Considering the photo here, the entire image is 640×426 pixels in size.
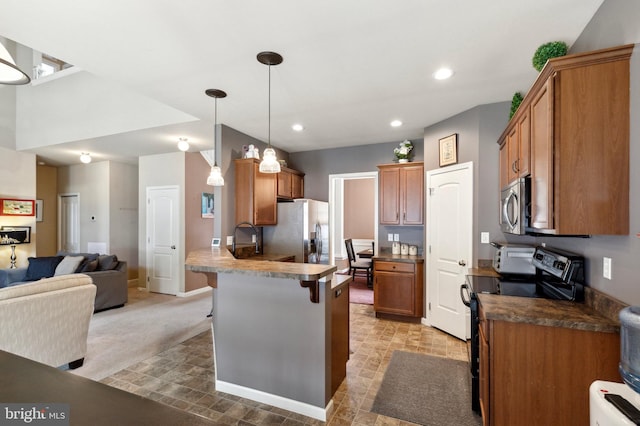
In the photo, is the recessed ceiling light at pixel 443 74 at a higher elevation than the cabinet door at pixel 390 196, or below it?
higher

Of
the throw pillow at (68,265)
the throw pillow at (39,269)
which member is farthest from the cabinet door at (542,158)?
the throw pillow at (39,269)

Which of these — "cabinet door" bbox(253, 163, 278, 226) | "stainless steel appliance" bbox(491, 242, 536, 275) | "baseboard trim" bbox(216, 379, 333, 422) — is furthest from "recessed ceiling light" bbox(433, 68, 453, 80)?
"baseboard trim" bbox(216, 379, 333, 422)

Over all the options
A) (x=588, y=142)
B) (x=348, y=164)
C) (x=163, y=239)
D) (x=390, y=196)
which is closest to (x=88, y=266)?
(x=163, y=239)

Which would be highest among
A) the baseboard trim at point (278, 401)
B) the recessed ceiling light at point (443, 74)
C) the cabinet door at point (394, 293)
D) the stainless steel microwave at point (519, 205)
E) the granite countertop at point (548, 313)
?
the recessed ceiling light at point (443, 74)

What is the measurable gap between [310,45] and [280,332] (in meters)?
2.16

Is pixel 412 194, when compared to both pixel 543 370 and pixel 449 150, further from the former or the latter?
pixel 543 370

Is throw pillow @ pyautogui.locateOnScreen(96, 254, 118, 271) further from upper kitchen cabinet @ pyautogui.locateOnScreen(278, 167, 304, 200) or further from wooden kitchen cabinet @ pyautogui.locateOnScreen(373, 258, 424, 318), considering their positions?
wooden kitchen cabinet @ pyautogui.locateOnScreen(373, 258, 424, 318)

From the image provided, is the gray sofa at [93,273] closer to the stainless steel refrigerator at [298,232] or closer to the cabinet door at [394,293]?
the stainless steel refrigerator at [298,232]

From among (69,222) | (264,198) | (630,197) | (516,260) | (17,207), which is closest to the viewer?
(630,197)

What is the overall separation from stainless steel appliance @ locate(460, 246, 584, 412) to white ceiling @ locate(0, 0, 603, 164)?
5.12 ft

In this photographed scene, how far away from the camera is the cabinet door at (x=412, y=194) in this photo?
4.21 metres

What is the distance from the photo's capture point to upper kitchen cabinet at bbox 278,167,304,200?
471cm

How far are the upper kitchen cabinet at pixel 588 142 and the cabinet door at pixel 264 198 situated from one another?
3227 mm

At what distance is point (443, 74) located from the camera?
2.56 metres
